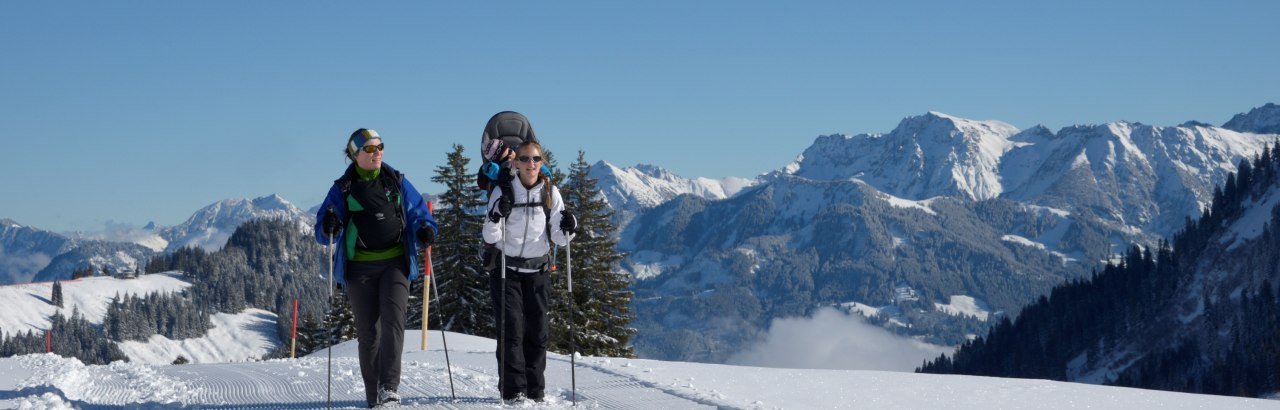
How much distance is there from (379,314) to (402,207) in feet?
3.27

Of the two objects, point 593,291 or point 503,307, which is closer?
point 503,307

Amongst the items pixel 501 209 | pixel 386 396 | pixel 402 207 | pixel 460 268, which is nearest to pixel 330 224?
pixel 402 207

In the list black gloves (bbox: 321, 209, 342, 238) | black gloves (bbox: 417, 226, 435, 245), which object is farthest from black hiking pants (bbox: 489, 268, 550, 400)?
black gloves (bbox: 321, 209, 342, 238)

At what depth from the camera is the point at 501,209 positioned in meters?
10.2

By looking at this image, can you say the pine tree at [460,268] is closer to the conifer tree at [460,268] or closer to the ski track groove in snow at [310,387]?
the conifer tree at [460,268]

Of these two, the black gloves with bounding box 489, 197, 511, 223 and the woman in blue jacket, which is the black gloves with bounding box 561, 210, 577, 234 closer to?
the black gloves with bounding box 489, 197, 511, 223

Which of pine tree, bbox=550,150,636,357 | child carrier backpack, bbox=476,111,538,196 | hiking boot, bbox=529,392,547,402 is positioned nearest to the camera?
hiking boot, bbox=529,392,547,402

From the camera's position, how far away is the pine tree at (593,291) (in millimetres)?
35562

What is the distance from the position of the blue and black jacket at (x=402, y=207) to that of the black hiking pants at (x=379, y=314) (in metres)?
0.10

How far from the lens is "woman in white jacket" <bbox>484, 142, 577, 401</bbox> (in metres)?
10.3

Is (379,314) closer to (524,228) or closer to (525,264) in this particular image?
(525,264)

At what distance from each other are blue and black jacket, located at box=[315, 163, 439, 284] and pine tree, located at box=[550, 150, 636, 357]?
79.1 feet

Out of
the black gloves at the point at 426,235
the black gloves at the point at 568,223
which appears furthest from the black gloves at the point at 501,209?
the black gloves at the point at 426,235

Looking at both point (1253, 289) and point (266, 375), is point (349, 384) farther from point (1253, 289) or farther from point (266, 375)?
point (1253, 289)
